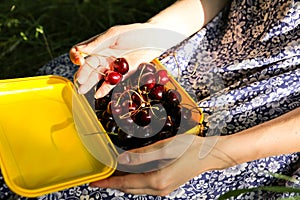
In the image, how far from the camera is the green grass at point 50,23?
2.15m

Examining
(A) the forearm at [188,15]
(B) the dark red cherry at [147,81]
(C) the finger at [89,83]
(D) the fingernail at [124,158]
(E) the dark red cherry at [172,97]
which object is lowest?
(D) the fingernail at [124,158]

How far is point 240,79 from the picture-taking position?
1.44 m

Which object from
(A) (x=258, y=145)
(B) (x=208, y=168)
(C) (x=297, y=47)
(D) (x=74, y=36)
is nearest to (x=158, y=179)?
(B) (x=208, y=168)

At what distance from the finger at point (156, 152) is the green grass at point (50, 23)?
972 millimetres

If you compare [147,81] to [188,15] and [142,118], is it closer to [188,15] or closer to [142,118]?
[142,118]

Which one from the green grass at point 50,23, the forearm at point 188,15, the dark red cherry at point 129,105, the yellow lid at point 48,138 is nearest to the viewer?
the yellow lid at point 48,138

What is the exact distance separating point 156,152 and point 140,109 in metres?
0.13

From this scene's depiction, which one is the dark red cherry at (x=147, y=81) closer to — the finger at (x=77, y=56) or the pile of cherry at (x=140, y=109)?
the pile of cherry at (x=140, y=109)

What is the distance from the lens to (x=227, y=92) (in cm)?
140

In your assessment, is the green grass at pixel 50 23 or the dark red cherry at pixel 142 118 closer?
the dark red cherry at pixel 142 118

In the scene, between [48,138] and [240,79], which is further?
[240,79]

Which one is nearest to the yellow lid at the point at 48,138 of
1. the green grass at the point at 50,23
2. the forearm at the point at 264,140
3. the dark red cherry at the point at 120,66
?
the dark red cherry at the point at 120,66

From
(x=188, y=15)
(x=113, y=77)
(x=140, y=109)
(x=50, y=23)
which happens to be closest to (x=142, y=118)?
(x=140, y=109)

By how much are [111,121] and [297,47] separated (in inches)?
18.8
